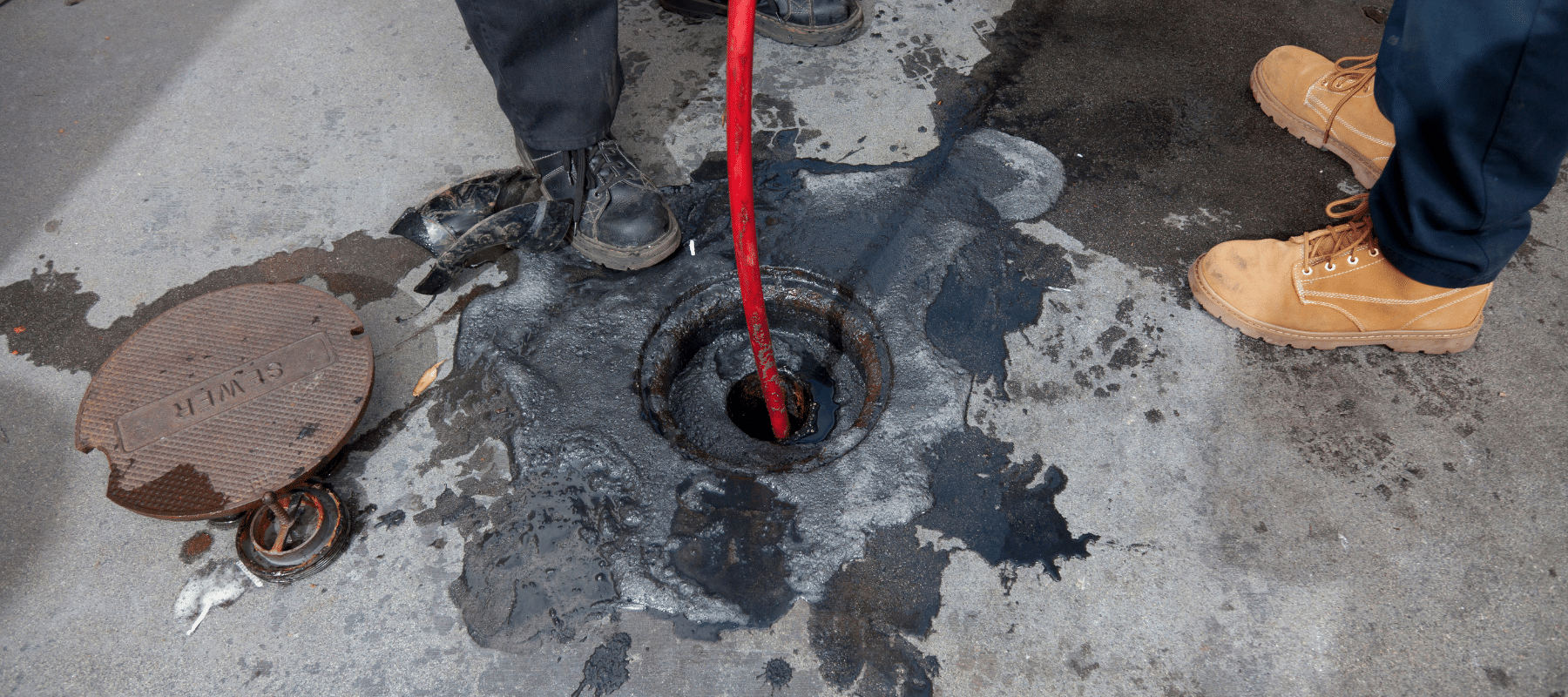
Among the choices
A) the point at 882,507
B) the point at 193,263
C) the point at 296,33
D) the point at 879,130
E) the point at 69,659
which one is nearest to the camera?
the point at 69,659

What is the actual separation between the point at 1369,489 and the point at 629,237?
1.87 meters

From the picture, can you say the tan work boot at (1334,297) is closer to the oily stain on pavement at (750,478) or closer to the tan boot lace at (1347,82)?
the oily stain on pavement at (750,478)

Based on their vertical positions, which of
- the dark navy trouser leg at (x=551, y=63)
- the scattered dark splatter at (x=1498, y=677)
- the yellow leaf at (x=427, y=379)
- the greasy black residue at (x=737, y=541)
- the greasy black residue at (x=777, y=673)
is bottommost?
the greasy black residue at (x=777, y=673)

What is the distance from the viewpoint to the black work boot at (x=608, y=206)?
6.39 ft

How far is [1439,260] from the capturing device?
5.42ft

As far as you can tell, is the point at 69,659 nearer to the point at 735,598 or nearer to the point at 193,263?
the point at 193,263

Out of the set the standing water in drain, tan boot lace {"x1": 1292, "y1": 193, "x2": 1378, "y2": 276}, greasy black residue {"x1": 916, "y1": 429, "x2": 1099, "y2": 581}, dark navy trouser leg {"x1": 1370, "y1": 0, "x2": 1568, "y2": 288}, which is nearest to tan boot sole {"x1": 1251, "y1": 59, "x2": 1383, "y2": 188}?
tan boot lace {"x1": 1292, "y1": 193, "x2": 1378, "y2": 276}

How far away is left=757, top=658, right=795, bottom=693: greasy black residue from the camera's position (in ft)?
4.59

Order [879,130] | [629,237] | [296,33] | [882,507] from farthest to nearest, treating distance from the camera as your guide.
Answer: [296,33] < [879,130] < [629,237] < [882,507]

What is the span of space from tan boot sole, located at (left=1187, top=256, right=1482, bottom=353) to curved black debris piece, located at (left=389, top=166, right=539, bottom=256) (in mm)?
1960

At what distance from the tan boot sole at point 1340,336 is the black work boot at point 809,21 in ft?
4.82

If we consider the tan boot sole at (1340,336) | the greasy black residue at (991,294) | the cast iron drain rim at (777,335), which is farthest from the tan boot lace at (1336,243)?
the cast iron drain rim at (777,335)

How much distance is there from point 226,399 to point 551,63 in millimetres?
1101

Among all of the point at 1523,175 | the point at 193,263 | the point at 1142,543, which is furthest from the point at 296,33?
the point at 1523,175
